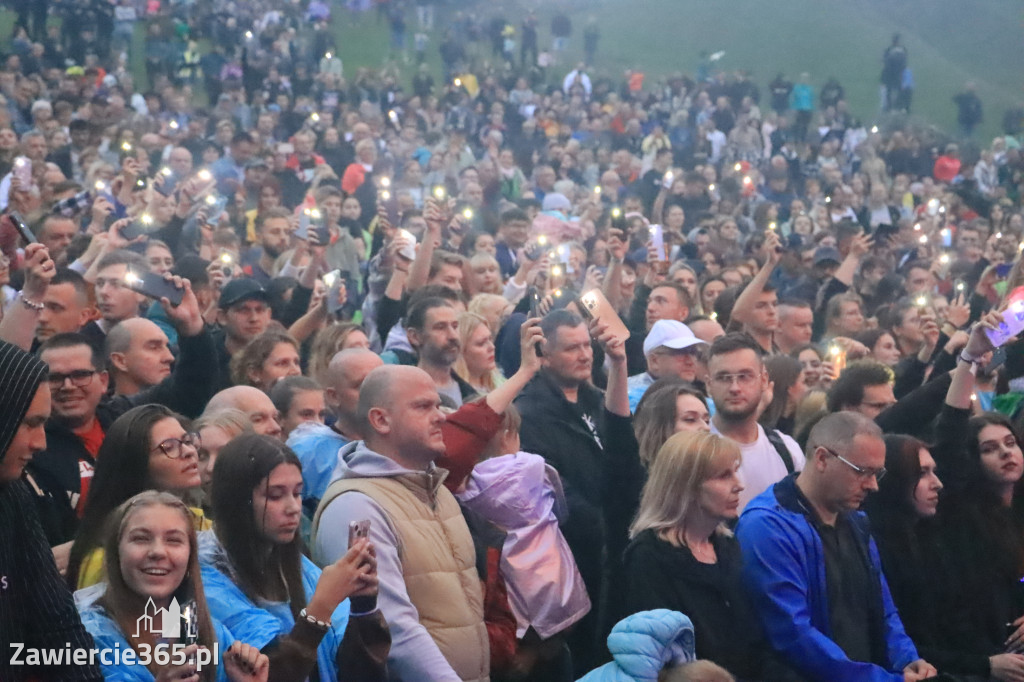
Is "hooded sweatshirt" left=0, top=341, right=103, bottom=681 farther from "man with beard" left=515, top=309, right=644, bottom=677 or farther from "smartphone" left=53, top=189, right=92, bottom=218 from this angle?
"smartphone" left=53, top=189, right=92, bottom=218

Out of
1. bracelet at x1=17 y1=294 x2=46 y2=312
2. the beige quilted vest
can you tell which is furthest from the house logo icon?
bracelet at x1=17 y1=294 x2=46 y2=312

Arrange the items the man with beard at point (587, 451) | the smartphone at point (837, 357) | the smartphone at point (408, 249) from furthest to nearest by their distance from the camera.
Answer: the smartphone at point (408, 249) < the smartphone at point (837, 357) < the man with beard at point (587, 451)

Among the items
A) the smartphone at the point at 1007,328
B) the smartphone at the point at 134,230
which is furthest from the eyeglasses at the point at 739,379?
the smartphone at the point at 134,230

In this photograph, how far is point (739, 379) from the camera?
5.16 meters

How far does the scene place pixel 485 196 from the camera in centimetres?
1430

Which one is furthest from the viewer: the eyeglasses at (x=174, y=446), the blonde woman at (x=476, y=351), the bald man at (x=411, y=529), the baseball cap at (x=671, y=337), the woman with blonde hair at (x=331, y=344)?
the baseball cap at (x=671, y=337)

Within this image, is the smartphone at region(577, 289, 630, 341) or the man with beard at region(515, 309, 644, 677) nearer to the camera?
the man with beard at region(515, 309, 644, 677)

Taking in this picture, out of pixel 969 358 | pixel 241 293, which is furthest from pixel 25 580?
pixel 969 358

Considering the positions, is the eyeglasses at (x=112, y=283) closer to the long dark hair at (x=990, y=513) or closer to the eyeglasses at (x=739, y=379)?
the eyeglasses at (x=739, y=379)

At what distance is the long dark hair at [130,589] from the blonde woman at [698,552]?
1.54 meters

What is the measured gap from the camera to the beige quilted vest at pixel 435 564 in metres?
3.71

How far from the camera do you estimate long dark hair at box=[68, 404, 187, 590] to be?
11.7 ft

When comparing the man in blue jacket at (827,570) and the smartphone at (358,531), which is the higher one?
the smartphone at (358,531)

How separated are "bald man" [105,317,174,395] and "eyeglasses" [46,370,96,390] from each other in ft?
2.17
